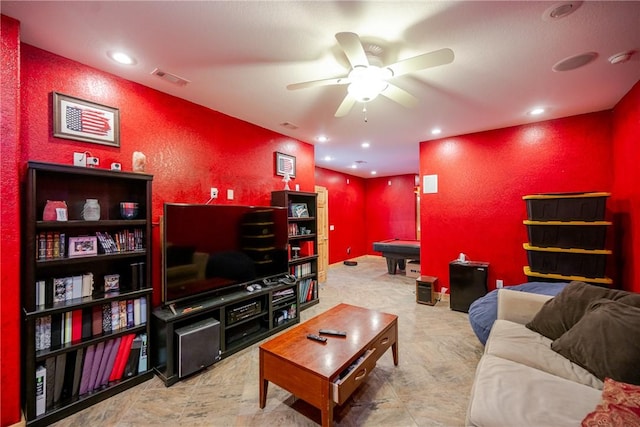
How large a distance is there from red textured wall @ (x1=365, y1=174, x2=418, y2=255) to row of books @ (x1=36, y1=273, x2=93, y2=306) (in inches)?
289

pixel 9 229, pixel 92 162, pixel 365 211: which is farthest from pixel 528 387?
pixel 365 211

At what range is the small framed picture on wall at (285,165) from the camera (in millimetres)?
4008

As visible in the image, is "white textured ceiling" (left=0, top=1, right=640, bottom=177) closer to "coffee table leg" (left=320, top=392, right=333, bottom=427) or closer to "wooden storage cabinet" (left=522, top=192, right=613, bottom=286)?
"wooden storage cabinet" (left=522, top=192, right=613, bottom=286)

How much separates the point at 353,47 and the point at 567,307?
232 cm

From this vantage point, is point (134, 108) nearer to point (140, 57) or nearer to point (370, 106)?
point (140, 57)

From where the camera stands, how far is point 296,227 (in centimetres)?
408

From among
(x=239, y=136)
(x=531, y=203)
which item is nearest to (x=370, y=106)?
(x=239, y=136)

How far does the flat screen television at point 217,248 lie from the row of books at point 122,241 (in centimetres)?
19

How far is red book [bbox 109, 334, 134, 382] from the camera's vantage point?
A: 84.7 inches

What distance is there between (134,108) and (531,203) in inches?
174

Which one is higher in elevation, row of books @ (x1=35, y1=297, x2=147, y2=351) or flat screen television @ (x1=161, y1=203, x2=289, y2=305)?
flat screen television @ (x1=161, y1=203, x2=289, y2=305)

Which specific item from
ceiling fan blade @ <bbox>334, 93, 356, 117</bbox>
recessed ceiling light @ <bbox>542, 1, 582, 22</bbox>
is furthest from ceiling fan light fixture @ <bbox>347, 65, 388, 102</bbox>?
recessed ceiling light @ <bbox>542, 1, 582, 22</bbox>

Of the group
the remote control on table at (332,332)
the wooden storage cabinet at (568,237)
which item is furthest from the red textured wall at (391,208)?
the remote control on table at (332,332)

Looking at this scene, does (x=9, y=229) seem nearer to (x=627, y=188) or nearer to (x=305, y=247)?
(x=305, y=247)
